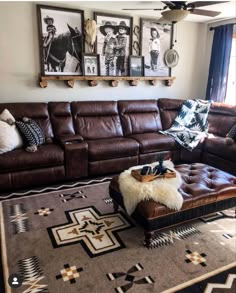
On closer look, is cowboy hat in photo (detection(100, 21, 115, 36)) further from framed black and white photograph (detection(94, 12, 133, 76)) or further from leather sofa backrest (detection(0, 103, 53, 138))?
leather sofa backrest (detection(0, 103, 53, 138))

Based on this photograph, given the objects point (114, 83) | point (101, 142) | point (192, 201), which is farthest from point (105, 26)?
point (192, 201)

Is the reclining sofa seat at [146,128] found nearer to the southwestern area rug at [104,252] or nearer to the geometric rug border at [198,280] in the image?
the southwestern area rug at [104,252]

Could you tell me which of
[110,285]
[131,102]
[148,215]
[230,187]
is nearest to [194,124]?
[131,102]

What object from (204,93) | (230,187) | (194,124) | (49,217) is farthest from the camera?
(204,93)

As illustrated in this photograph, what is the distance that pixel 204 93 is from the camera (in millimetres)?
5082

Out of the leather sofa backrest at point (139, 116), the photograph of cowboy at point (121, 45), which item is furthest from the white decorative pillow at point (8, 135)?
the photograph of cowboy at point (121, 45)

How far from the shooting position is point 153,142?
364 cm

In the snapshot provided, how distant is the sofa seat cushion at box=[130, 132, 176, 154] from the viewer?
358 cm

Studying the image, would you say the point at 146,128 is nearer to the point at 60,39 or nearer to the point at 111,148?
the point at 111,148

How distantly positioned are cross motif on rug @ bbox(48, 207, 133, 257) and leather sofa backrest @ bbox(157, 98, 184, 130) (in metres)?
2.16

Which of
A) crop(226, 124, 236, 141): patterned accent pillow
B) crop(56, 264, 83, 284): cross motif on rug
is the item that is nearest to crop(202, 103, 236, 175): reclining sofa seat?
crop(226, 124, 236, 141): patterned accent pillow

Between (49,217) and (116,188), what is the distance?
0.71 m

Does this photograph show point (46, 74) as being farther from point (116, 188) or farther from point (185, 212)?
point (185, 212)

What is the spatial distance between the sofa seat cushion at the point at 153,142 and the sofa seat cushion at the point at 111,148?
11cm
